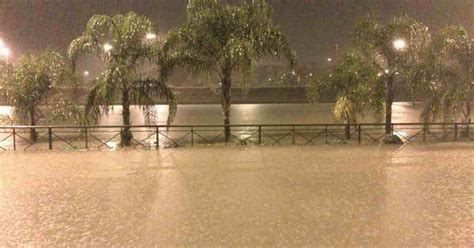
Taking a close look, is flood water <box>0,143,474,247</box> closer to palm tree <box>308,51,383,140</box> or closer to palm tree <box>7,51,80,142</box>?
palm tree <box>308,51,383,140</box>

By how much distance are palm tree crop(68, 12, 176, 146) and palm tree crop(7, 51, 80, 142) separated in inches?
81.7

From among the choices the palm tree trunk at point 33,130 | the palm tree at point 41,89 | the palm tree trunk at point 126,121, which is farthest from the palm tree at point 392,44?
the palm tree trunk at point 33,130

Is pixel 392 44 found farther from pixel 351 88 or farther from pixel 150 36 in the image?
pixel 150 36

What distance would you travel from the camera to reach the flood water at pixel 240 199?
6.46 m

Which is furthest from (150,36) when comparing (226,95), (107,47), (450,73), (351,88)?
(450,73)

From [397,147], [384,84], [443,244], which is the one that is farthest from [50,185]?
[384,84]

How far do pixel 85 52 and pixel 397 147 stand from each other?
10921mm

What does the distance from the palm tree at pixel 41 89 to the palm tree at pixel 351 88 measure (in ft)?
30.5

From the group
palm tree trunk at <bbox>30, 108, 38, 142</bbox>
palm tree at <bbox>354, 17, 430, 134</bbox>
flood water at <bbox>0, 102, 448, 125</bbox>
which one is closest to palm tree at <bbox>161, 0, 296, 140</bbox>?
palm tree at <bbox>354, 17, 430, 134</bbox>

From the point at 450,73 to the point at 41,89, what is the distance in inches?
591

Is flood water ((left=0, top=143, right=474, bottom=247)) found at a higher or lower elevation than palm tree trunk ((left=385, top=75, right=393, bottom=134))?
lower

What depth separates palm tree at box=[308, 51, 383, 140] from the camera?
16.4 m

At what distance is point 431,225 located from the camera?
6.82 m

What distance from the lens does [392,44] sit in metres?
16.3
